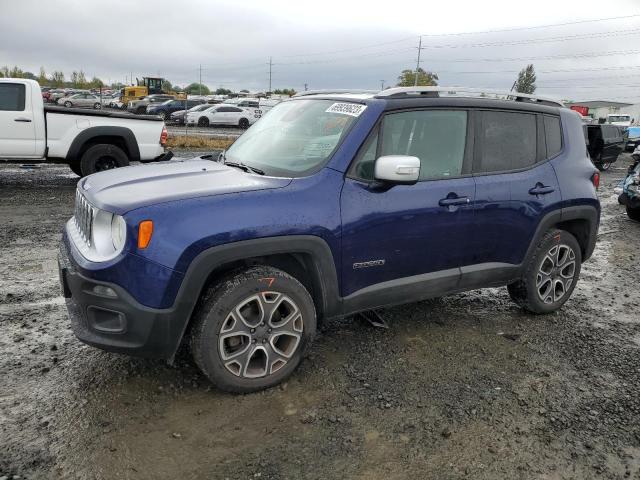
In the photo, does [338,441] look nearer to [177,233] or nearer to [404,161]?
[177,233]

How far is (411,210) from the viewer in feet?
11.6

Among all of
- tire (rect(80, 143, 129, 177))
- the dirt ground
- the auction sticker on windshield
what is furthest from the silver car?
the dirt ground

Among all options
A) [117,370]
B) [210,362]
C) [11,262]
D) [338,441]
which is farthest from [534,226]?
[11,262]

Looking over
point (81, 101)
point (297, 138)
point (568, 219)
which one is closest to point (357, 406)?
point (297, 138)

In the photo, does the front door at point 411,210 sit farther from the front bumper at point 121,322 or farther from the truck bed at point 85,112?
the truck bed at point 85,112

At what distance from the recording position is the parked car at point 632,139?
23.2m

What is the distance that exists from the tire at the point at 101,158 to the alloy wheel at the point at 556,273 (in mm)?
7930

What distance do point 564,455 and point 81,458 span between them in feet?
8.06

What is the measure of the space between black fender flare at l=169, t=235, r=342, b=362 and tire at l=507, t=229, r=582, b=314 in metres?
1.97

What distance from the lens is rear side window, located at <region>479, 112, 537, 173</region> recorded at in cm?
402

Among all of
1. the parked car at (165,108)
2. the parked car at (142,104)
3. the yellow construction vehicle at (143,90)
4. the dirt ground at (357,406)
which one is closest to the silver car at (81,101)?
the yellow construction vehicle at (143,90)

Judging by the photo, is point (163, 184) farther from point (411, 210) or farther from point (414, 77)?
point (414, 77)

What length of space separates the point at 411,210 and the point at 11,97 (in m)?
8.60

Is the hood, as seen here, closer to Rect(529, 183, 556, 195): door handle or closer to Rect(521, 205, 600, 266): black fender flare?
Rect(529, 183, 556, 195): door handle
